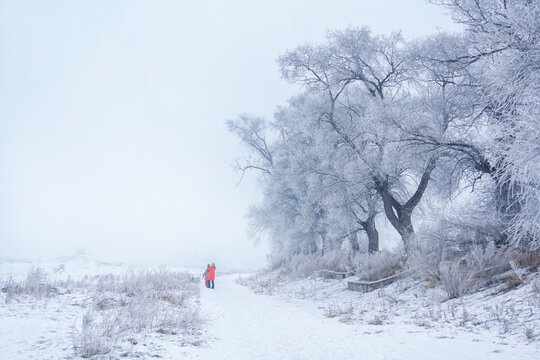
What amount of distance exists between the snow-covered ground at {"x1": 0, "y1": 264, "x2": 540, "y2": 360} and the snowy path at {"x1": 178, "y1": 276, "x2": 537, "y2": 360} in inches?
0.4

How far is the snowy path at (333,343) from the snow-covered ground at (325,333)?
0.01 m

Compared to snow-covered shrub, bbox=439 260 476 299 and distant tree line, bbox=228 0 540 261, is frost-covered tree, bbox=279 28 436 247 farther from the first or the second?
snow-covered shrub, bbox=439 260 476 299

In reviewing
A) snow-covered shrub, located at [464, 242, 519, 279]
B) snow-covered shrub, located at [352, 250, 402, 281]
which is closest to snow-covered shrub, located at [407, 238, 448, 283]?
snow-covered shrub, located at [464, 242, 519, 279]

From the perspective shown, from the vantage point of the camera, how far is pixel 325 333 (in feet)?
17.6

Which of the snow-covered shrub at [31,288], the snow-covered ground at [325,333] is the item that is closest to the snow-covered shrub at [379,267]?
the snow-covered ground at [325,333]

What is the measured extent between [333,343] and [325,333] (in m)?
0.80

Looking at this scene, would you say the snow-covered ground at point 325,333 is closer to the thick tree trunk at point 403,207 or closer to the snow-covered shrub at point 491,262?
the snow-covered shrub at point 491,262

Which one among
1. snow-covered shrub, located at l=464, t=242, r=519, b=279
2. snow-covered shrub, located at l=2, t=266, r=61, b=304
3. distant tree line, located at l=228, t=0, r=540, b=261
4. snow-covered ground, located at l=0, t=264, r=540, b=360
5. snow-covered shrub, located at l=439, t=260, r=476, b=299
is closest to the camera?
snow-covered ground, located at l=0, t=264, r=540, b=360

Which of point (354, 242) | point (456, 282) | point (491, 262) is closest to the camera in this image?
point (456, 282)

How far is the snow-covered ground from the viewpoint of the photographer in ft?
12.0

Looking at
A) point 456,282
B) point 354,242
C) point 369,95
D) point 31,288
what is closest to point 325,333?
point 456,282

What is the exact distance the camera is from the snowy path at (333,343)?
3.73m

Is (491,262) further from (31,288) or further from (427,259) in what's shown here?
(31,288)

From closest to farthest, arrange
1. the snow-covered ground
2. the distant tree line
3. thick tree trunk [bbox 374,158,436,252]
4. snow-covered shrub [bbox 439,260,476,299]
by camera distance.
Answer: the snow-covered ground < the distant tree line < snow-covered shrub [bbox 439,260,476,299] < thick tree trunk [bbox 374,158,436,252]
